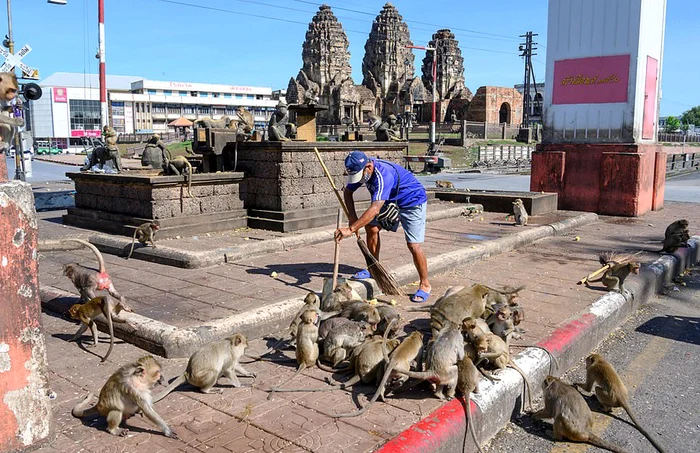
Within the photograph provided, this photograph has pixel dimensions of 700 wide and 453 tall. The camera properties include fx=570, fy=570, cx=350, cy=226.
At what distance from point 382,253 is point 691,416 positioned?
466 cm

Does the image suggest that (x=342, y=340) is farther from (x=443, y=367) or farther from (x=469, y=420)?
(x=469, y=420)

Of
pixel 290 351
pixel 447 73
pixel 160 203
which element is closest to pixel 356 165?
pixel 290 351

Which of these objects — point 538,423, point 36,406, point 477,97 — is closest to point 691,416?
point 538,423

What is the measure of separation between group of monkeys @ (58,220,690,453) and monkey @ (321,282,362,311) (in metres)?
0.15

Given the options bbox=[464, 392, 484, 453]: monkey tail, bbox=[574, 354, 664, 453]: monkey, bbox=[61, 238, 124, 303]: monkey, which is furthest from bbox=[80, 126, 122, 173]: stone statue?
bbox=[574, 354, 664, 453]: monkey

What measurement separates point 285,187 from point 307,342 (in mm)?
6070

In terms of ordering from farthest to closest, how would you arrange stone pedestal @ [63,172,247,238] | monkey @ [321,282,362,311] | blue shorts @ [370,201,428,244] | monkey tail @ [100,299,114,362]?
stone pedestal @ [63,172,247,238] < blue shorts @ [370,201,428,244] < monkey @ [321,282,362,311] < monkey tail @ [100,299,114,362]

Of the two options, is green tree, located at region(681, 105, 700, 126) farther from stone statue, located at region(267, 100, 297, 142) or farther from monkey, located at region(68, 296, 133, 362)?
monkey, located at region(68, 296, 133, 362)

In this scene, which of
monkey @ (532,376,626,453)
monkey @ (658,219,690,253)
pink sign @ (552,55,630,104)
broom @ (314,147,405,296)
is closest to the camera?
monkey @ (532,376,626,453)

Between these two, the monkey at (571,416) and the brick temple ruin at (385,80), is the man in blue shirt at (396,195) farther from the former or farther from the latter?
the brick temple ruin at (385,80)

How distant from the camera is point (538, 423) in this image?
3969 millimetres

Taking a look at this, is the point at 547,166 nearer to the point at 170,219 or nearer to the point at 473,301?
the point at 170,219

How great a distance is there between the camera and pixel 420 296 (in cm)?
600

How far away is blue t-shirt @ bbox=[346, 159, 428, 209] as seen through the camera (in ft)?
19.7
